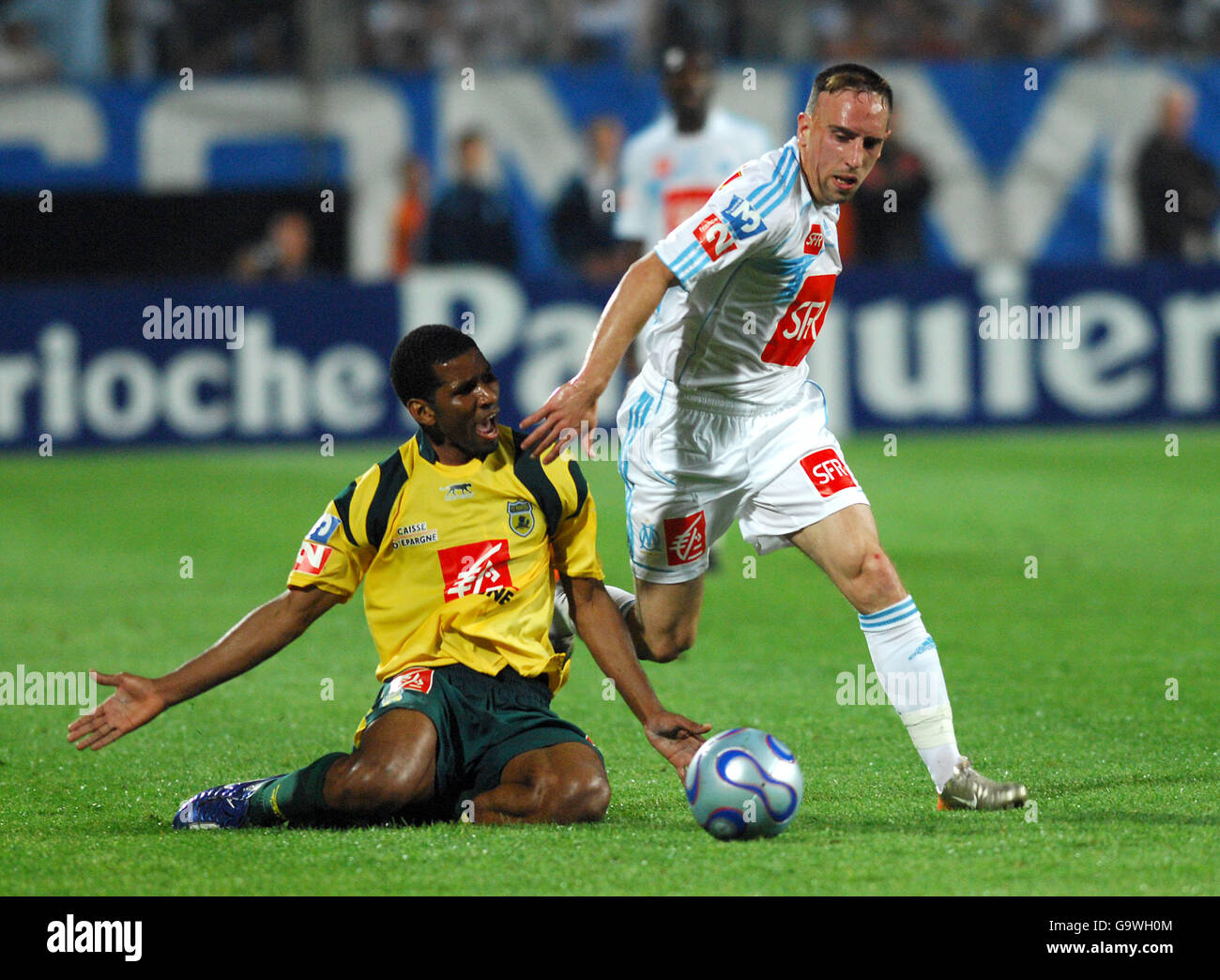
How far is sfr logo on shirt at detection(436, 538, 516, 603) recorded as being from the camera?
5.30 meters

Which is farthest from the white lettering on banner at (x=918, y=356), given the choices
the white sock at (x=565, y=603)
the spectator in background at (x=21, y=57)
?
the white sock at (x=565, y=603)

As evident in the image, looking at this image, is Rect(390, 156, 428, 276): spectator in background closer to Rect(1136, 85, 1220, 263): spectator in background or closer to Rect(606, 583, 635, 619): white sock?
Rect(1136, 85, 1220, 263): spectator in background

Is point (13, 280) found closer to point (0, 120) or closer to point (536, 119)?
point (0, 120)

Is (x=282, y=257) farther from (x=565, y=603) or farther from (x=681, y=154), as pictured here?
(x=565, y=603)

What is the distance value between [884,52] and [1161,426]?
5796 mm

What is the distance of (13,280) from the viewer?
19.2 m

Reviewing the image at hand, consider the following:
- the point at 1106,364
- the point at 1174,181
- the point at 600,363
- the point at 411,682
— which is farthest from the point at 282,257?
the point at 600,363

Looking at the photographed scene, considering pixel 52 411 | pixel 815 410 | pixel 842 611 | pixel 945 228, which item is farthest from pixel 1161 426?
pixel 815 410

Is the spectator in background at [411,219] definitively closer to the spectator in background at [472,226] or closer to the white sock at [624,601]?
the spectator in background at [472,226]

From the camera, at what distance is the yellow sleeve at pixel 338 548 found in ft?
17.1

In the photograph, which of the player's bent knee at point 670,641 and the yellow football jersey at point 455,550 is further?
the player's bent knee at point 670,641
